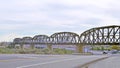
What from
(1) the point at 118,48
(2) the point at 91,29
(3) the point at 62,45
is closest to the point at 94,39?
(2) the point at 91,29

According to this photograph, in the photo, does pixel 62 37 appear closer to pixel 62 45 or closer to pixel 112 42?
pixel 62 45

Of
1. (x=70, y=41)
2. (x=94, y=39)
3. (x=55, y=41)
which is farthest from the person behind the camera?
(x=55, y=41)

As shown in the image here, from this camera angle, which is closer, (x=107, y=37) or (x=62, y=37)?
(x=107, y=37)

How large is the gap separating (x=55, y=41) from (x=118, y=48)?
169 feet

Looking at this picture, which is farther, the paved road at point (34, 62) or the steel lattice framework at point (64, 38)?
the steel lattice framework at point (64, 38)

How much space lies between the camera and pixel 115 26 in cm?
15162

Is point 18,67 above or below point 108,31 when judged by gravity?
below

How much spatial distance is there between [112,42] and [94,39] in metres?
13.4

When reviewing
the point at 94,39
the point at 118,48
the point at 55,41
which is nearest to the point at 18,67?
the point at 118,48

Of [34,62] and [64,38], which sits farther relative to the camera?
[64,38]

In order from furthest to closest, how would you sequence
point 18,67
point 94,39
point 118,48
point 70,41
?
point 70,41 → point 94,39 → point 118,48 → point 18,67

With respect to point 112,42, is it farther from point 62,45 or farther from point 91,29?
point 62,45

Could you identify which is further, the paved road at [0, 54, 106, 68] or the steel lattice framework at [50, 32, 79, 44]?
the steel lattice framework at [50, 32, 79, 44]

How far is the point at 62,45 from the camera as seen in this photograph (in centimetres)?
18925
